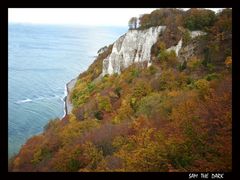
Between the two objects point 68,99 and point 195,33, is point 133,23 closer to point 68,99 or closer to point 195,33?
point 195,33

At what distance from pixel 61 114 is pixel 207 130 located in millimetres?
19545

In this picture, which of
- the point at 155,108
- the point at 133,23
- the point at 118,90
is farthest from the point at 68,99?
the point at 155,108

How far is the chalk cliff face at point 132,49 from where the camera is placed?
1156 inches

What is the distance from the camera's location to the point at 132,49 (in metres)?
31.4

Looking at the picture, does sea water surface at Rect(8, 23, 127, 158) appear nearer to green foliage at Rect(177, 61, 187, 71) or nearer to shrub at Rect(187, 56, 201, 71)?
green foliage at Rect(177, 61, 187, 71)

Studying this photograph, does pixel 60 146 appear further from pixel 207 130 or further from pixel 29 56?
pixel 29 56

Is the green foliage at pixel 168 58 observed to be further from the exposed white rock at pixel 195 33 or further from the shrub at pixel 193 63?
the exposed white rock at pixel 195 33

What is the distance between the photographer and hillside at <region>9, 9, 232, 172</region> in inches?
394

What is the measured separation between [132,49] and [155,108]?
1550cm

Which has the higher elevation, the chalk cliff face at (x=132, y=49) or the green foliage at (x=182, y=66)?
the chalk cliff face at (x=132, y=49)

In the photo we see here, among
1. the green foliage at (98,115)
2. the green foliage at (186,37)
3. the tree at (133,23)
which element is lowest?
the green foliage at (98,115)

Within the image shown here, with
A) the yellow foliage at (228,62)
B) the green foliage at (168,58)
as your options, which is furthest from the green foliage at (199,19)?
the yellow foliage at (228,62)
